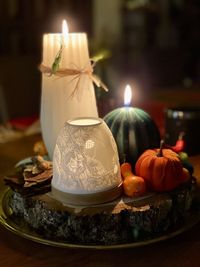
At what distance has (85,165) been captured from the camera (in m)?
0.65

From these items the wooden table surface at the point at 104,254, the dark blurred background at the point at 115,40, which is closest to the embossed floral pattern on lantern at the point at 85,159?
the wooden table surface at the point at 104,254

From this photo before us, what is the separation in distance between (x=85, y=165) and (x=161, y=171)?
132 mm

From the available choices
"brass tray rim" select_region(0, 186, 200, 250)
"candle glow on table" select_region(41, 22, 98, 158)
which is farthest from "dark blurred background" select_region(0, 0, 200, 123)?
"brass tray rim" select_region(0, 186, 200, 250)

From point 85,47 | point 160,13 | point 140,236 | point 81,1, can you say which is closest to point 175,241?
point 140,236

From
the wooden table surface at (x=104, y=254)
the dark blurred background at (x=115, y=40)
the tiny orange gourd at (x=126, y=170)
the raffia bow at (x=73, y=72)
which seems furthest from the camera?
the dark blurred background at (x=115, y=40)

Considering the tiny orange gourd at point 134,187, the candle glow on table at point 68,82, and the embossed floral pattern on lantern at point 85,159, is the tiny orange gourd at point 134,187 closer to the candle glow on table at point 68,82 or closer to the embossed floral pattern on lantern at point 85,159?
the embossed floral pattern on lantern at point 85,159

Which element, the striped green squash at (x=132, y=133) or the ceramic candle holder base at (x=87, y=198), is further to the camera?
the striped green squash at (x=132, y=133)

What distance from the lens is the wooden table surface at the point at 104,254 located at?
609 millimetres

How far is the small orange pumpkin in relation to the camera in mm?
689

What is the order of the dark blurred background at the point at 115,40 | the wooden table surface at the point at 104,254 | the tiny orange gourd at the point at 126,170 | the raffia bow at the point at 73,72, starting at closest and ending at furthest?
the wooden table surface at the point at 104,254 → the tiny orange gourd at the point at 126,170 → the raffia bow at the point at 73,72 → the dark blurred background at the point at 115,40

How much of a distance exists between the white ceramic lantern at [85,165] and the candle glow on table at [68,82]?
0.20 meters

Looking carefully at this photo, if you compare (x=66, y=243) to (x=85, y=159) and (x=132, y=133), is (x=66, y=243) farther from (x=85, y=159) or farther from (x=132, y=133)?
(x=132, y=133)

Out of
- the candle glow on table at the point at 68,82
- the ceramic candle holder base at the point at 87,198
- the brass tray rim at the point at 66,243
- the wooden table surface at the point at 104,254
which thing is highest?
the candle glow on table at the point at 68,82

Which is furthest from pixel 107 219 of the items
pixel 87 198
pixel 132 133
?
pixel 132 133
